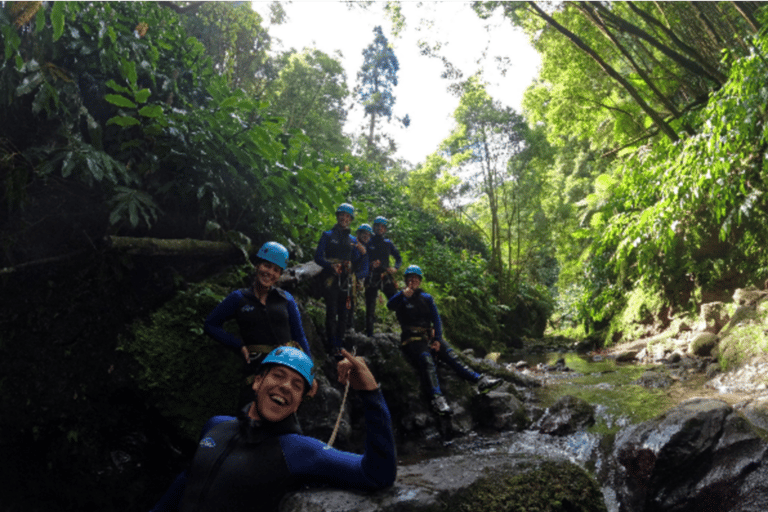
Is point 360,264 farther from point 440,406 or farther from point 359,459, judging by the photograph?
point 359,459

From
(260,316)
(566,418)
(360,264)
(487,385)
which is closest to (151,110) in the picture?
(260,316)

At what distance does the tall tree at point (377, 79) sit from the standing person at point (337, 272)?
2668 centimetres

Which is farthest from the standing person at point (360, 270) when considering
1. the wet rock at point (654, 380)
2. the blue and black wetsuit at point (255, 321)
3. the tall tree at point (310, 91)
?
the tall tree at point (310, 91)

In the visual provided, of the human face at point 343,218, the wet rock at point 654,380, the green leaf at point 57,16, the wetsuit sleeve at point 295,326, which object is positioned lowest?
the wet rock at point 654,380

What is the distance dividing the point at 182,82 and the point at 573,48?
9697 mm

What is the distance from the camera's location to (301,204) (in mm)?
6508

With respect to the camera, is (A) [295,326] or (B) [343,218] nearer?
(A) [295,326]

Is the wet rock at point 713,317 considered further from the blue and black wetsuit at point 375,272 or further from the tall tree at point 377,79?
the tall tree at point 377,79

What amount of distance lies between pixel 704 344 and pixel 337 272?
26.0 ft

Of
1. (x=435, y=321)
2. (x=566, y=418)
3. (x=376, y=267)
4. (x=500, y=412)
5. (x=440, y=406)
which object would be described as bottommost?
(x=566, y=418)

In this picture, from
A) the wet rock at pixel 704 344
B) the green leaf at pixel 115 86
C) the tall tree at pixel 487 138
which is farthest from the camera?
the tall tree at pixel 487 138

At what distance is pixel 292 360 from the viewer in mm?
2055

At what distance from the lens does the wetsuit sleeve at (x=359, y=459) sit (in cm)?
184

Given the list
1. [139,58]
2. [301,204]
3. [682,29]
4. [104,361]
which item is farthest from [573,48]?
[104,361]
